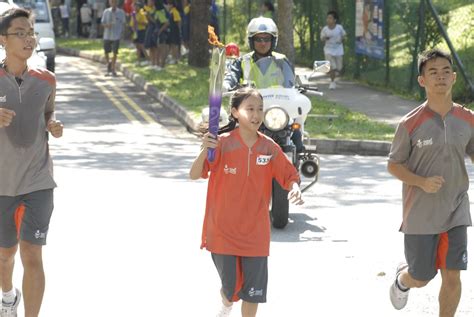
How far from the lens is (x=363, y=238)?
10766mm

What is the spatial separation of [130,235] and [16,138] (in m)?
3.78

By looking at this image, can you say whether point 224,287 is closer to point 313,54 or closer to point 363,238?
point 363,238

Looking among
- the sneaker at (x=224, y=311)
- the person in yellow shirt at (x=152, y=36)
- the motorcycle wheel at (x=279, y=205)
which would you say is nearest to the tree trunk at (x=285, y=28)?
the person in yellow shirt at (x=152, y=36)

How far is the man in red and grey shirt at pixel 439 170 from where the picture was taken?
23.0 feet

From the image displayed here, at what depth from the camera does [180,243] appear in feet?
34.3

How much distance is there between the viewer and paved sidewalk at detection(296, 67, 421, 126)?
21125 mm

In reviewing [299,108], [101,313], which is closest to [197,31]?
[299,108]

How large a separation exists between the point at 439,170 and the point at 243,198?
1061 millimetres

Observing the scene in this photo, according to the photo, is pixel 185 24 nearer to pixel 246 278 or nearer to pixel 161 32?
pixel 161 32

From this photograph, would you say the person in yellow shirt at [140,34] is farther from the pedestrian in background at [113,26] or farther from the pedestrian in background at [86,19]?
the pedestrian in background at [86,19]

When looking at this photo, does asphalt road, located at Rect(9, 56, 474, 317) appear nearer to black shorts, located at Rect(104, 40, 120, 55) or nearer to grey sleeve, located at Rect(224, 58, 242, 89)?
grey sleeve, located at Rect(224, 58, 242, 89)

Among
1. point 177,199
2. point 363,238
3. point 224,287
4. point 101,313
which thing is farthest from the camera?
point 177,199

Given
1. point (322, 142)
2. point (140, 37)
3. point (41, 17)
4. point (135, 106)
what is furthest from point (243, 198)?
point (140, 37)

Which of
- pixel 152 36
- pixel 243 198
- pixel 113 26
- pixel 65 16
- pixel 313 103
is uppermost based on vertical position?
pixel 243 198
